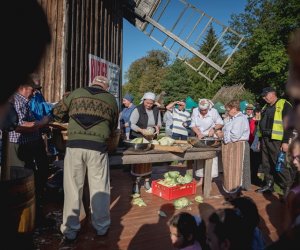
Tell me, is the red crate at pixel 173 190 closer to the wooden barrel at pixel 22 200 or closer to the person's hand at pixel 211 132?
the person's hand at pixel 211 132

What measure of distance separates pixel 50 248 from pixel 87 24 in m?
7.87

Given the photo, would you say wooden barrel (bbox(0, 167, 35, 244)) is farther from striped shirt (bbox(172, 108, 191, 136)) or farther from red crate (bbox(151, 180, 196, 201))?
striped shirt (bbox(172, 108, 191, 136))

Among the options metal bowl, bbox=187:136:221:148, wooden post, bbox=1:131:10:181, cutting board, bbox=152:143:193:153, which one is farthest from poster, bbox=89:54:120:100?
wooden post, bbox=1:131:10:181

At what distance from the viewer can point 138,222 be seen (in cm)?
496

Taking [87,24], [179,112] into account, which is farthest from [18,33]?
[87,24]

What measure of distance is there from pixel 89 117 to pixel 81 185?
0.89 m

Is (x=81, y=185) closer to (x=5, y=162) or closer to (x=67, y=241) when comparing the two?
(x=67, y=241)

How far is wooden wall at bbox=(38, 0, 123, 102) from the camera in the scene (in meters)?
8.77

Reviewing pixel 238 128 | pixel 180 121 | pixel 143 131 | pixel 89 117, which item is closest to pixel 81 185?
pixel 89 117

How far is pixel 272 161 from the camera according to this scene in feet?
22.5

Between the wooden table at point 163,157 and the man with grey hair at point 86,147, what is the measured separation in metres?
0.79

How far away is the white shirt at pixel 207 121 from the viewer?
7059mm

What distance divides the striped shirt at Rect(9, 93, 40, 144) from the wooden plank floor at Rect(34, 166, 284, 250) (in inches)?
50.3

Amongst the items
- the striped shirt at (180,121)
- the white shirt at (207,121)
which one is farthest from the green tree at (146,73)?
the white shirt at (207,121)
